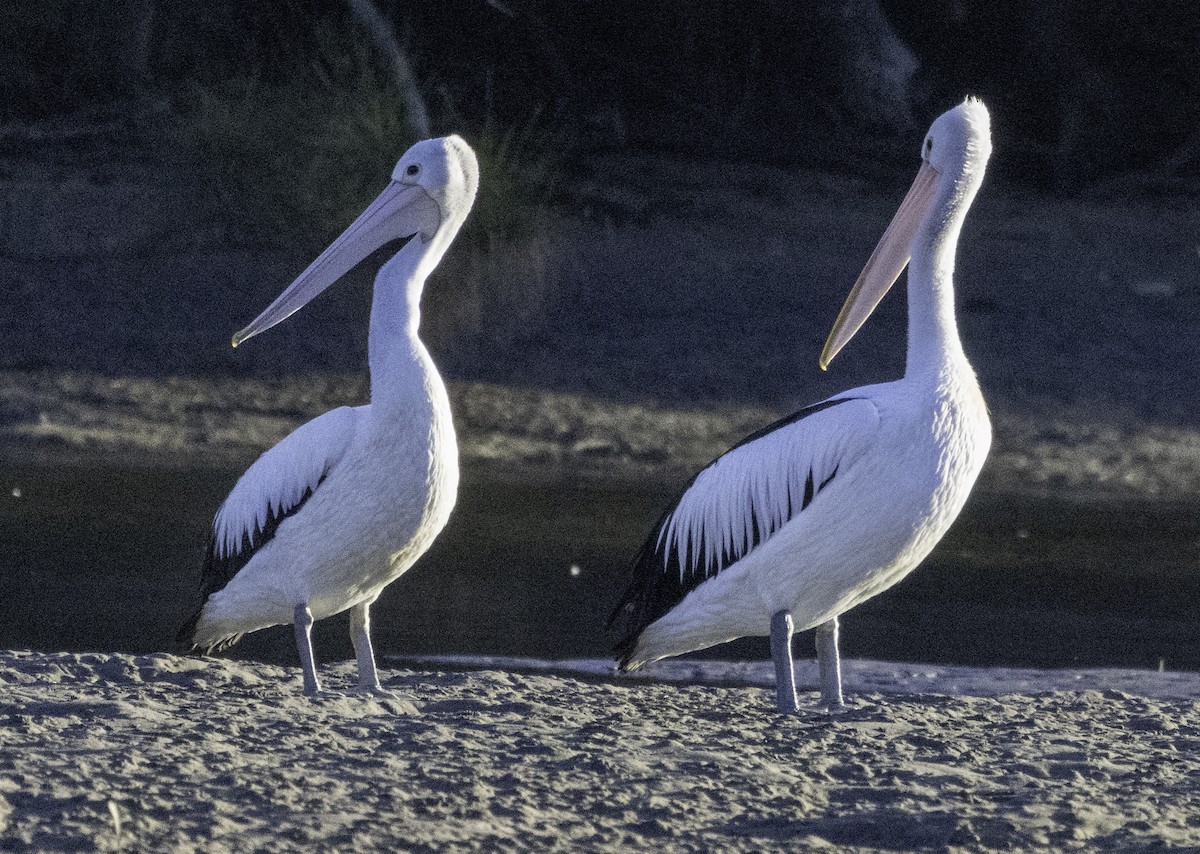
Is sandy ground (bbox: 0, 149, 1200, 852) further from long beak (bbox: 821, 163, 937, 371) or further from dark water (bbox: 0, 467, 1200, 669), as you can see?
long beak (bbox: 821, 163, 937, 371)

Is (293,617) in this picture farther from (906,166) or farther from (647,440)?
(906,166)

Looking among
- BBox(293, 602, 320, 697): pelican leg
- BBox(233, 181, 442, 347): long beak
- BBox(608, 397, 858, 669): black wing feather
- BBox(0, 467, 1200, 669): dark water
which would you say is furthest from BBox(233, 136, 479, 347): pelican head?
BBox(0, 467, 1200, 669): dark water

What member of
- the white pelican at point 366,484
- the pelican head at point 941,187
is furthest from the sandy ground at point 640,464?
the pelican head at point 941,187

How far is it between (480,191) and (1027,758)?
6.85m

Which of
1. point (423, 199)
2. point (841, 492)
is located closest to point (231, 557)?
point (423, 199)

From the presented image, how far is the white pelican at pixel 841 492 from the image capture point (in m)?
4.98

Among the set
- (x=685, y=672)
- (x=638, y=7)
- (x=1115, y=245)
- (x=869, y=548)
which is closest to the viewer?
(x=869, y=548)

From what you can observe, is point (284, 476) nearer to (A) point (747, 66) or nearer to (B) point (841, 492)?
(B) point (841, 492)

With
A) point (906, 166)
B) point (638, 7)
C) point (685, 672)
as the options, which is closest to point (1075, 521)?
point (685, 672)

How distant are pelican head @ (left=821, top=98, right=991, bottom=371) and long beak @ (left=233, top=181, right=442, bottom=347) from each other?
1.18 metres

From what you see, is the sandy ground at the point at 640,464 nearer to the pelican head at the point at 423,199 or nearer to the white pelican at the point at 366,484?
the white pelican at the point at 366,484

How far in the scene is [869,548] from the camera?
502cm

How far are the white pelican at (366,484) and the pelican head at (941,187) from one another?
3.58 ft

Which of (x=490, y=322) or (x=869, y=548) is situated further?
(x=490, y=322)
